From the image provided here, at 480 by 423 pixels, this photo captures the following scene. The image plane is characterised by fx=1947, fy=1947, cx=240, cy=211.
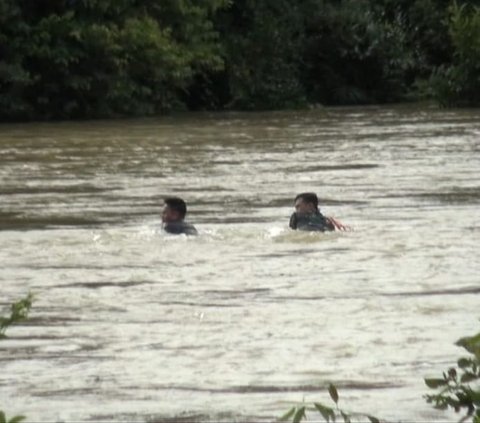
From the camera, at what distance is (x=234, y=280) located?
16984 mm

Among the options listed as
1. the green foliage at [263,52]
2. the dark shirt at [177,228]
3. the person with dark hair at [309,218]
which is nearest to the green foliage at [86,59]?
the green foliage at [263,52]

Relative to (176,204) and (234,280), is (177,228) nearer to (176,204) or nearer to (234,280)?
(176,204)

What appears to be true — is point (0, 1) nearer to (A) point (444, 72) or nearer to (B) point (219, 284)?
(A) point (444, 72)

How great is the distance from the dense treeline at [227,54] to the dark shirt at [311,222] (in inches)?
1018

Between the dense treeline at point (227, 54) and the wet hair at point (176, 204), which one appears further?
the dense treeline at point (227, 54)

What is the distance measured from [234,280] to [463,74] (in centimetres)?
3267

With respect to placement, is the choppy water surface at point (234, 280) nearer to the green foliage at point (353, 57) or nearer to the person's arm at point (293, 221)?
the person's arm at point (293, 221)

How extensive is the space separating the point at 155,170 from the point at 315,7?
28.1 m

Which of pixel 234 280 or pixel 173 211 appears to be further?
pixel 173 211

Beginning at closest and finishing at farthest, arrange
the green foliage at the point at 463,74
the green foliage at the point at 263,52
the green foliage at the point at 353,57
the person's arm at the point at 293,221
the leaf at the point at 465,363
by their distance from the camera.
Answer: the leaf at the point at 465,363 → the person's arm at the point at 293,221 → the green foliage at the point at 463,74 → the green foliage at the point at 263,52 → the green foliage at the point at 353,57

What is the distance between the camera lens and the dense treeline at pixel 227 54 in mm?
46938

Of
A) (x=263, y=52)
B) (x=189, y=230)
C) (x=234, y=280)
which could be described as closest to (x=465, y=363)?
(x=234, y=280)

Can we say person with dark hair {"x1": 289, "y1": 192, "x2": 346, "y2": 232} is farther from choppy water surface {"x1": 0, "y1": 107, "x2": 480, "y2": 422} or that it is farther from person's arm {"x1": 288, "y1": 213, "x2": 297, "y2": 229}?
choppy water surface {"x1": 0, "y1": 107, "x2": 480, "y2": 422}

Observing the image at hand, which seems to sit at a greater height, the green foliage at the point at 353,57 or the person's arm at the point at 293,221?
the person's arm at the point at 293,221
